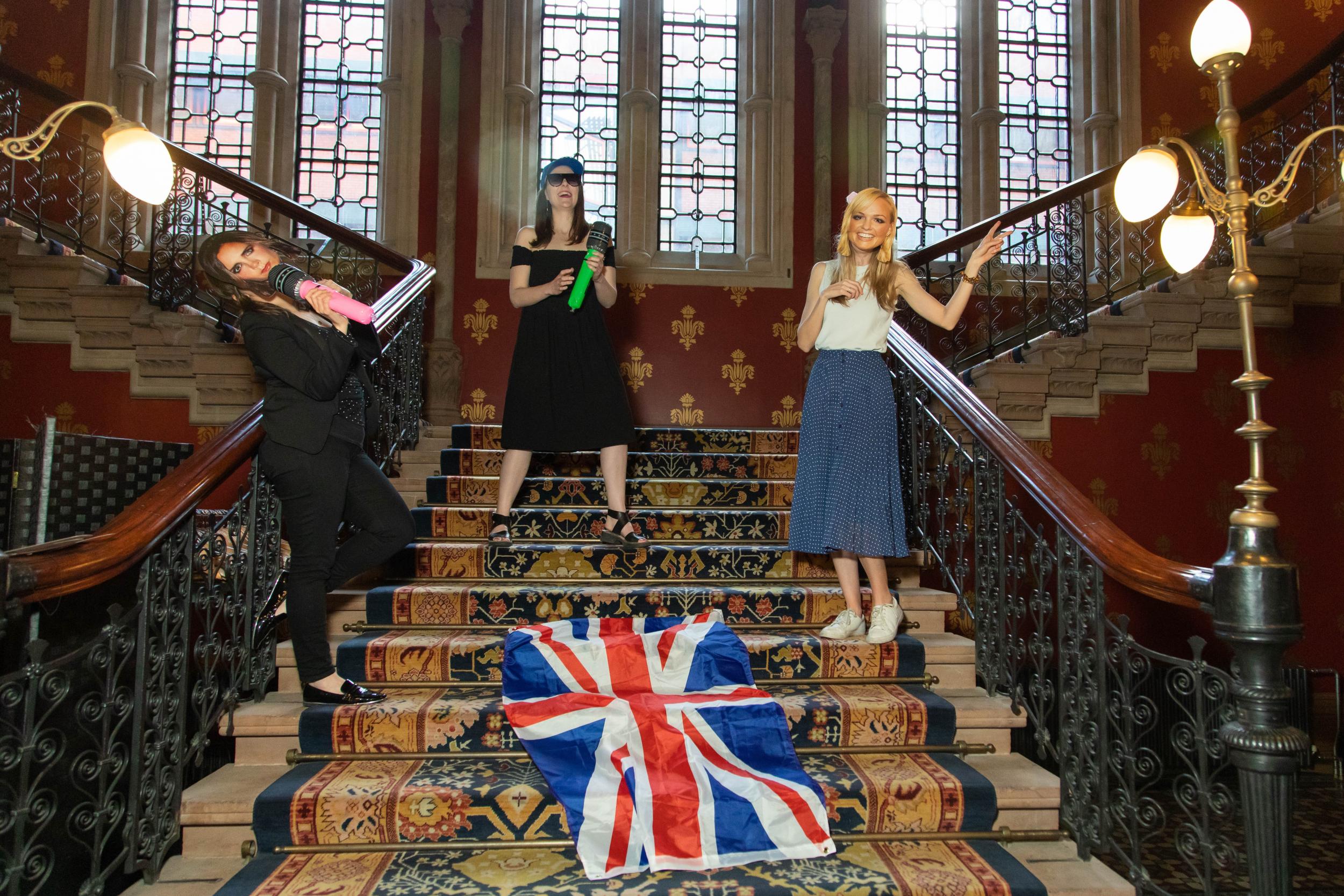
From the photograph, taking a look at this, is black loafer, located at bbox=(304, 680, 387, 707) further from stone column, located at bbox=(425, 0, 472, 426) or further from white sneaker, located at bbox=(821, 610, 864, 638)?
stone column, located at bbox=(425, 0, 472, 426)

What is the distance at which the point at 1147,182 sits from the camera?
2.17 meters

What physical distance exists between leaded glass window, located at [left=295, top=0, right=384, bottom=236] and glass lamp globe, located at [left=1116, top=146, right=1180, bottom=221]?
5.83 meters

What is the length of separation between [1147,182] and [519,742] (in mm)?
2275

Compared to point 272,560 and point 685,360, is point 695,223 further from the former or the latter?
point 272,560

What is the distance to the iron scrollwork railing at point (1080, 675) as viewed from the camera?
6.84ft

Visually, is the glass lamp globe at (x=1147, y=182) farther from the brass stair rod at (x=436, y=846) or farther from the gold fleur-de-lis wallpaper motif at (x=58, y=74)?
the gold fleur-de-lis wallpaper motif at (x=58, y=74)

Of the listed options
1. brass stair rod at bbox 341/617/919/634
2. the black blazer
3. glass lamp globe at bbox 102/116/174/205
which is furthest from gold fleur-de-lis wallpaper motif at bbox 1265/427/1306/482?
glass lamp globe at bbox 102/116/174/205

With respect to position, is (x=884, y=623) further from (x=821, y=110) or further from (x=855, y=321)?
(x=821, y=110)

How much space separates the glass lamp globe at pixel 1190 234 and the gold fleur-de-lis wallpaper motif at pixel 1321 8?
241 inches

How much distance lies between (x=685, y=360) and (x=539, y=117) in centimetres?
232

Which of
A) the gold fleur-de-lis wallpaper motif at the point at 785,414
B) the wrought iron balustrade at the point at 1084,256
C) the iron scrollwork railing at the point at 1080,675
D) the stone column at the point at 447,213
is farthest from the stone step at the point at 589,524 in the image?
the gold fleur-de-lis wallpaper motif at the point at 785,414

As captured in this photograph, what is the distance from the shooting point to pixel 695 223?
6957 millimetres

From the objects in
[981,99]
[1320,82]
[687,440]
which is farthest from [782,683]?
[1320,82]

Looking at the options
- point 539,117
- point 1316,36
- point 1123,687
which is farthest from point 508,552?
point 1316,36
